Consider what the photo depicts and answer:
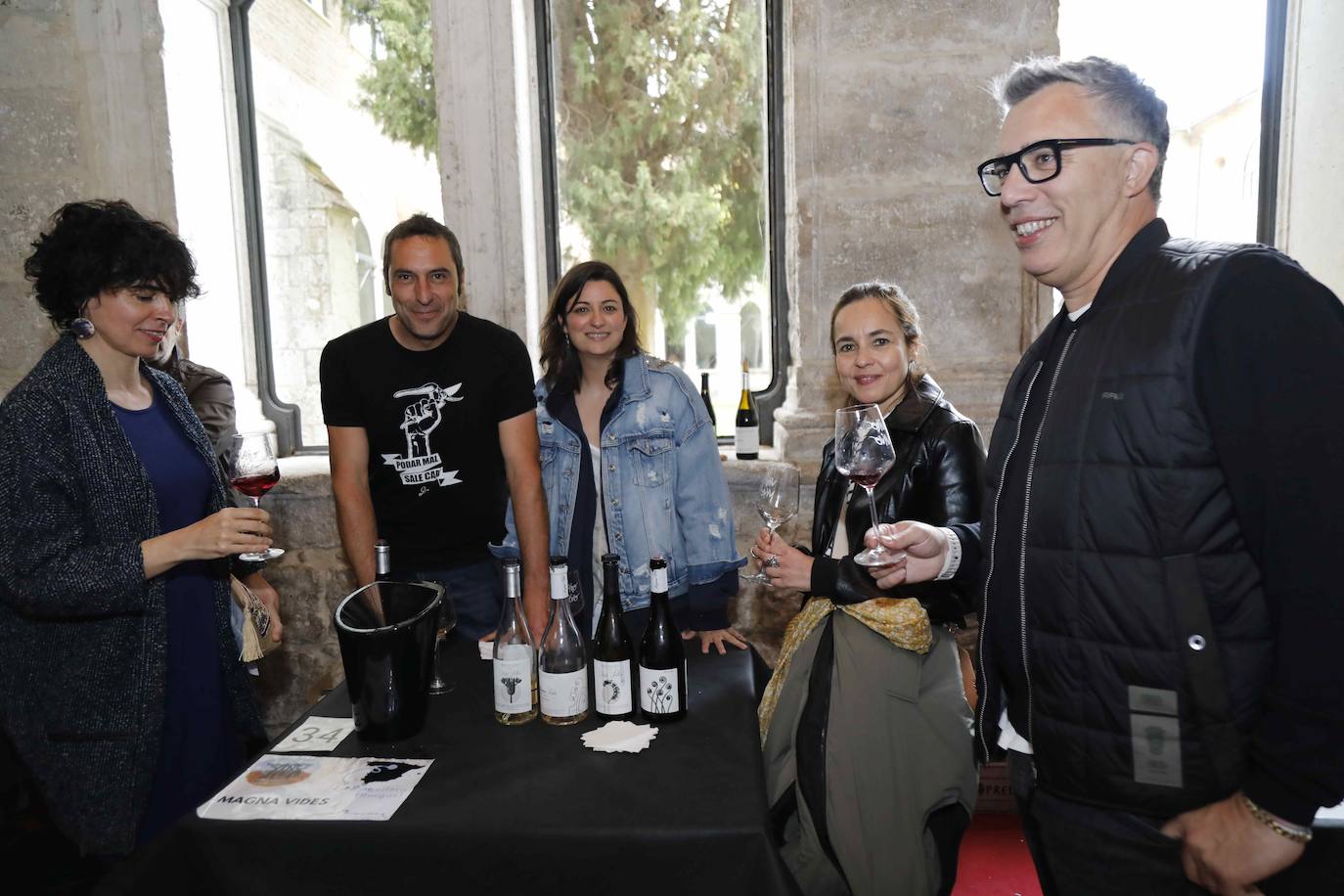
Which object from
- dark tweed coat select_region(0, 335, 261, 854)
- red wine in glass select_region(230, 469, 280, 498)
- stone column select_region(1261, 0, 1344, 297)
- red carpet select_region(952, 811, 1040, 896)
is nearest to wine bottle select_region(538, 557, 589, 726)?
red wine in glass select_region(230, 469, 280, 498)

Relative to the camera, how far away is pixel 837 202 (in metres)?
2.80

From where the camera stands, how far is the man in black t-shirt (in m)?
2.16

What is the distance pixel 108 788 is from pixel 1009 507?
1.75 m

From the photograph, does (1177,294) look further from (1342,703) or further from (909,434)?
(909,434)

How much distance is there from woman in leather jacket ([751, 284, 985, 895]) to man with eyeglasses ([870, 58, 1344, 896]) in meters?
0.45

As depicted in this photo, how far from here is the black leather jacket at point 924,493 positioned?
1747mm

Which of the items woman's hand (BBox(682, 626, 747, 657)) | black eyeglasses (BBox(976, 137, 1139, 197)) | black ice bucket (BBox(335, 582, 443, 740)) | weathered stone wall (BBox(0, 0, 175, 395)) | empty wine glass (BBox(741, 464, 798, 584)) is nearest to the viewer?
black eyeglasses (BBox(976, 137, 1139, 197))

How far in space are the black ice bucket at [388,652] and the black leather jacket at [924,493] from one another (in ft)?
2.66

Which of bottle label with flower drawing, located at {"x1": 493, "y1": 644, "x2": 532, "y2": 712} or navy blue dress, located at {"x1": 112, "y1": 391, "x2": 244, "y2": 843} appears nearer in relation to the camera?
bottle label with flower drawing, located at {"x1": 493, "y1": 644, "x2": 532, "y2": 712}

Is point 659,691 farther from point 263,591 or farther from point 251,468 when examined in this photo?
Result: point 263,591

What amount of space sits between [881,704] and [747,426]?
1.61 m

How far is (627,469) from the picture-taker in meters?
2.24

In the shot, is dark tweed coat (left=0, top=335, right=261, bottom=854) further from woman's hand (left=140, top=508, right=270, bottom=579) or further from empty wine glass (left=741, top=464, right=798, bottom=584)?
empty wine glass (left=741, top=464, right=798, bottom=584)

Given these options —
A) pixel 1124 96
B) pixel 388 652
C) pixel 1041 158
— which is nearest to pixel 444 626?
pixel 388 652
